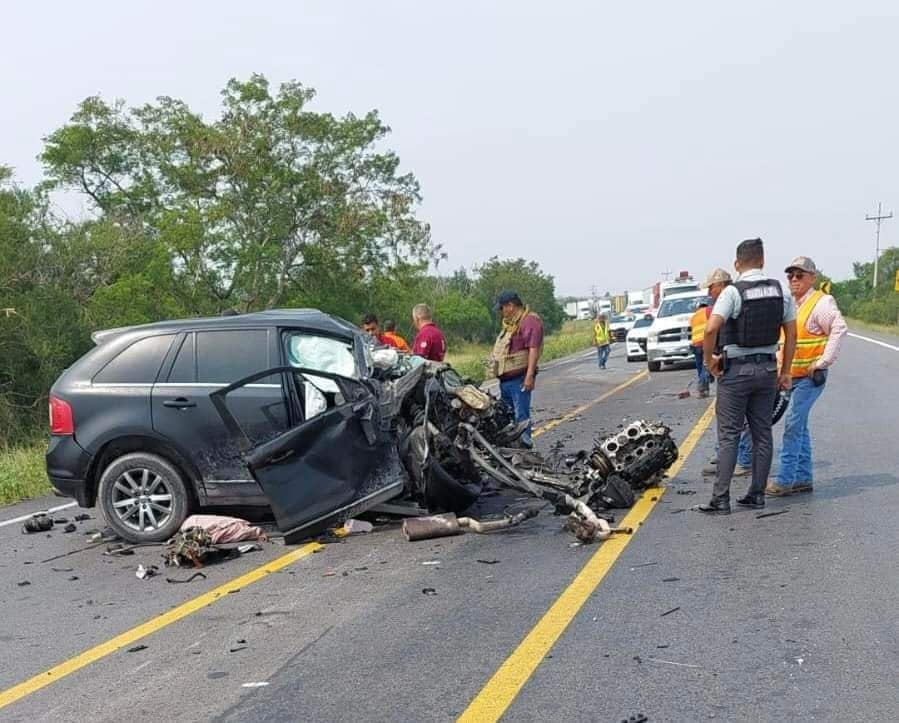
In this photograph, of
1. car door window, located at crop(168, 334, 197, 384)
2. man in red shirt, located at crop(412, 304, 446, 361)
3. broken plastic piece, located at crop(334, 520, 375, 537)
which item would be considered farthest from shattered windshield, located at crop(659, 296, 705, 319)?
car door window, located at crop(168, 334, 197, 384)

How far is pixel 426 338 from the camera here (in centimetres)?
1097

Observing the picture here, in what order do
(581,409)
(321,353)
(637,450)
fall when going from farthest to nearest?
1. (581,409)
2. (637,450)
3. (321,353)

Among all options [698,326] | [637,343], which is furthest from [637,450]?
[637,343]

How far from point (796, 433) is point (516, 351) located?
11.2 ft

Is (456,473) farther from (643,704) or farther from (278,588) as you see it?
(643,704)

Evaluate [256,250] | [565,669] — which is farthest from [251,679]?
[256,250]

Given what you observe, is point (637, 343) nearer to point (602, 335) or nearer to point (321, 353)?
point (602, 335)

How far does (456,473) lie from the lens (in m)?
7.43

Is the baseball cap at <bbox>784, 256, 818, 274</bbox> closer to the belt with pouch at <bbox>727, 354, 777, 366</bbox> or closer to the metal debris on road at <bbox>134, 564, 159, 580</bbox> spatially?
the belt with pouch at <bbox>727, 354, 777, 366</bbox>

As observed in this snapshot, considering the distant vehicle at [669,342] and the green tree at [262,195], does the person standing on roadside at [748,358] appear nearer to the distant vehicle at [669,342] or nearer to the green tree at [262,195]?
the distant vehicle at [669,342]

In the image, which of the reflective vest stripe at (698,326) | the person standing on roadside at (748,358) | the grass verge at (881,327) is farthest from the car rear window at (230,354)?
the grass verge at (881,327)

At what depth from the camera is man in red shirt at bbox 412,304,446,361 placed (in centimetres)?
1095

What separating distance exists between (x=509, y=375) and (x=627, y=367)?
708 inches

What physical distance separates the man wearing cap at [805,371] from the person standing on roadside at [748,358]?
43cm
